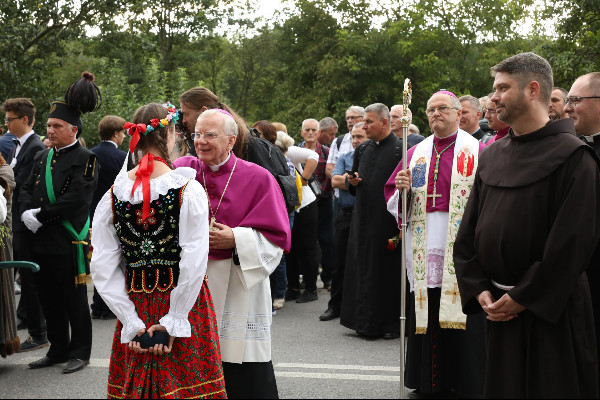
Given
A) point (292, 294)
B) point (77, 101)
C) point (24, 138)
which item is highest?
point (77, 101)

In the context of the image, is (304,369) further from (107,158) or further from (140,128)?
(107,158)

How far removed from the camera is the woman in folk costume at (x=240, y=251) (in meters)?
4.50

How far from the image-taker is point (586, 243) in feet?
12.0

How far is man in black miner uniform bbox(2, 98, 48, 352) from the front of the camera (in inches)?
300

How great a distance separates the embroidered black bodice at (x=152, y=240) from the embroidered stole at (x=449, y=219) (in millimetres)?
2509

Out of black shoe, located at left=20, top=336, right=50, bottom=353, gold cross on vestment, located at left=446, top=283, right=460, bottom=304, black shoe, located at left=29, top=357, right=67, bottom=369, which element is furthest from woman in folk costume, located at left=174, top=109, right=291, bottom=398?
black shoe, located at left=20, top=336, right=50, bottom=353

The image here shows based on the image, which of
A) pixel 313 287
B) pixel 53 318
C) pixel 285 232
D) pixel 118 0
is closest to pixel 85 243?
pixel 53 318

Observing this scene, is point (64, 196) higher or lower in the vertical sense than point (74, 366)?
higher

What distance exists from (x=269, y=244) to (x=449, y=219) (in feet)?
6.11

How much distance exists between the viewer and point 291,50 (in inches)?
1156

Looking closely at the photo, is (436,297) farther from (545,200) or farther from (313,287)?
(313,287)

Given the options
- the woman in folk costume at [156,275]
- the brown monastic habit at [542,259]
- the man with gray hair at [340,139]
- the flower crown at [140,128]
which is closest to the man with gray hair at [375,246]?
the man with gray hair at [340,139]

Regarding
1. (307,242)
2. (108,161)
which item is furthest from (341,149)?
(108,161)

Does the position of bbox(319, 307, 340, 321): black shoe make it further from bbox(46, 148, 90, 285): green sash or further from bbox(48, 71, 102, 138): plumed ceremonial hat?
bbox(48, 71, 102, 138): plumed ceremonial hat
